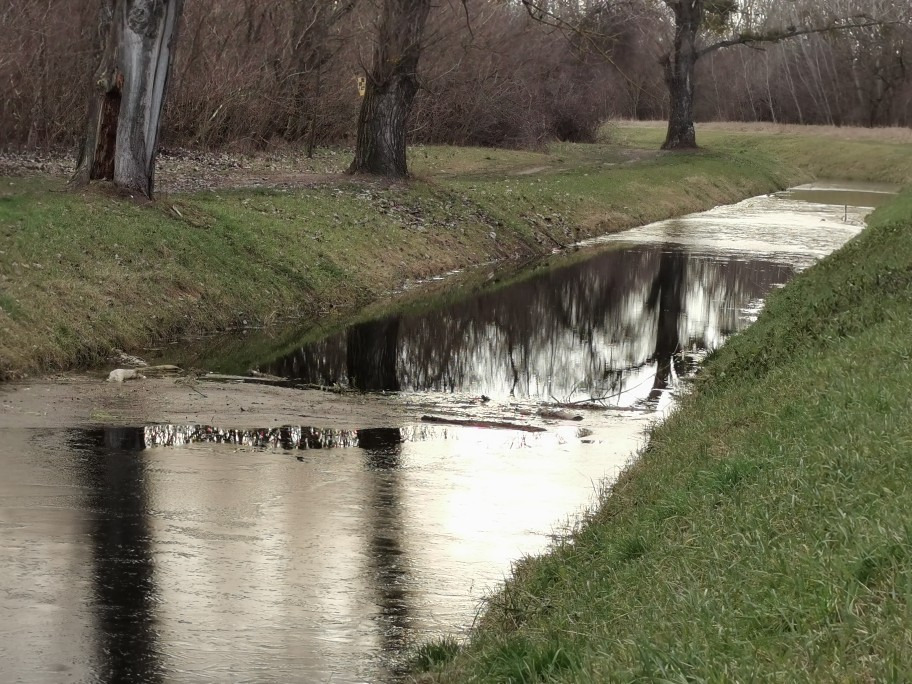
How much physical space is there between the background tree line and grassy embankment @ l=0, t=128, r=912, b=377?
3111mm

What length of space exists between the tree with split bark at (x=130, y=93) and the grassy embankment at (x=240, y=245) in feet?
2.33

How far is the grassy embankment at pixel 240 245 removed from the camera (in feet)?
49.4

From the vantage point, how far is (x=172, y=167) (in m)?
27.6

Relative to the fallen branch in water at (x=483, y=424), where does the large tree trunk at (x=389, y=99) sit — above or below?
above

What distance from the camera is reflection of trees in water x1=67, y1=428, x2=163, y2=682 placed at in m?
6.52

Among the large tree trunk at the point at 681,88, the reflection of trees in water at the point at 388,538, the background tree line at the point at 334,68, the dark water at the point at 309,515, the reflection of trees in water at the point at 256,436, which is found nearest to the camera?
the dark water at the point at 309,515

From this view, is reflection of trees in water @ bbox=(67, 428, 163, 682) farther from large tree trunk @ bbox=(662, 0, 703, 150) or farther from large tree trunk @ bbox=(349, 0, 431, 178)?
large tree trunk @ bbox=(662, 0, 703, 150)

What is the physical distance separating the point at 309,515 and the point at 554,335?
957 cm

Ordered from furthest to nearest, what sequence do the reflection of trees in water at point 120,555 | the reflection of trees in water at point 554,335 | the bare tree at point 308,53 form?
the bare tree at point 308,53
the reflection of trees in water at point 554,335
the reflection of trees in water at point 120,555

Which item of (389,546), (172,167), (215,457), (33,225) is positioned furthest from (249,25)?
(389,546)

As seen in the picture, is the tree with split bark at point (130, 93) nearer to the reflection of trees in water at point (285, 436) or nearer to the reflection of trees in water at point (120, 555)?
the reflection of trees in water at point (285, 436)

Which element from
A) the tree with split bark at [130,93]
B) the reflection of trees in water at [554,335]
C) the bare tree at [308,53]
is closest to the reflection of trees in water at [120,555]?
the reflection of trees in water at [554,335]

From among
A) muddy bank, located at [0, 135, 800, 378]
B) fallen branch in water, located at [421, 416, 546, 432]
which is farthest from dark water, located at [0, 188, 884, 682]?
muddy bank, located at [0, 135, 800, 378]

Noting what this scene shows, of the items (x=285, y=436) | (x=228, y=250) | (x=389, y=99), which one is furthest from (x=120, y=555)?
(x=389, y=99)
